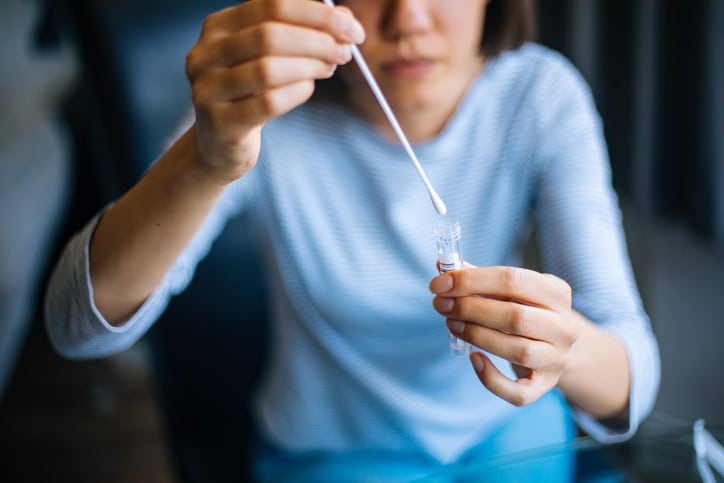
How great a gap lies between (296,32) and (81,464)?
1196 millimetres

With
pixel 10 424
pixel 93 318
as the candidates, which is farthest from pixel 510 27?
pixel 10 424

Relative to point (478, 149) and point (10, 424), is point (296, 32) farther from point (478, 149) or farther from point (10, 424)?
point (10, 424)

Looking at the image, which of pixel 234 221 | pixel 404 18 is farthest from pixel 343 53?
pixel 234 221

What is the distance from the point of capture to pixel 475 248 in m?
0.67

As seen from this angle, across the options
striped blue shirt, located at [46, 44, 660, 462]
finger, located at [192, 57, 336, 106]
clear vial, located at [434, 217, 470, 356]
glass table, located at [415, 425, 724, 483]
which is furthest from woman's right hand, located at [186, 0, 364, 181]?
glass table, located at [415, 425, 724, 483]

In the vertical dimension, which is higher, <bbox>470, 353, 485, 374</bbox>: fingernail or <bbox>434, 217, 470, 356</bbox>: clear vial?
<bbox>434, 217, 470, 356</bbox>: clear vial

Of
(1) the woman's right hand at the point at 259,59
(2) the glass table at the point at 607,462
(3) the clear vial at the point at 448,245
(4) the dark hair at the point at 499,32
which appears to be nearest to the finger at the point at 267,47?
(1) the woman's right hand at the point at 259,59

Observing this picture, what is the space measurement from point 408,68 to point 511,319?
237 mm

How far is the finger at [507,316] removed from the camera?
A: 410mm

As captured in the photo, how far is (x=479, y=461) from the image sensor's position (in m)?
0.60

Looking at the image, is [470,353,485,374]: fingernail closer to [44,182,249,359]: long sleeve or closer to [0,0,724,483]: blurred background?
[44,182,249,359]: long sleeve

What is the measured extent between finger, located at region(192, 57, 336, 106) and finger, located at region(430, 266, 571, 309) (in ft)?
0.46

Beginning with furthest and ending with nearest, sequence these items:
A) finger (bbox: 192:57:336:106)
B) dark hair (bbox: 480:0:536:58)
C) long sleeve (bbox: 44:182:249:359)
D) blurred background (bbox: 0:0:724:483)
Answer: blurred background (bbox: 0:0:724:483) → dark hair (bbox: 480:0:536:58) → long sleeve (bbox: 44:182:249:359) → finger (bbox: 192:57:336:106)

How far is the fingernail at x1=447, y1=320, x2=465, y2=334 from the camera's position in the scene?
1.39 feet
